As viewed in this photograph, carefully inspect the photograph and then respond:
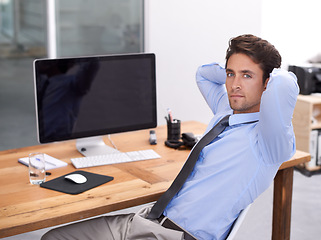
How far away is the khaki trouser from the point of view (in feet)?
6.81

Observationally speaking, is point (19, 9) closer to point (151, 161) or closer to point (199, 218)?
point (151, 161)

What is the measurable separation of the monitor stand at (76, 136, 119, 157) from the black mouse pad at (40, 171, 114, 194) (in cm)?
32

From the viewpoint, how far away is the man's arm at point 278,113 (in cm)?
190

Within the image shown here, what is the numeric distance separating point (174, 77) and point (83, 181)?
2.11m

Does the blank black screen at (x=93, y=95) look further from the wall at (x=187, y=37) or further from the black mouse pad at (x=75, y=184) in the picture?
the wall at (x=187, y=37)

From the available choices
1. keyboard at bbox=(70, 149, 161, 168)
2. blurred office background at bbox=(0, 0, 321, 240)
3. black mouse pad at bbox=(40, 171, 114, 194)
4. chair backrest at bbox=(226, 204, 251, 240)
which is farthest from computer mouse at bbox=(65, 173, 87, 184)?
blurred office background at bbox=(0, 0, 321, 240)

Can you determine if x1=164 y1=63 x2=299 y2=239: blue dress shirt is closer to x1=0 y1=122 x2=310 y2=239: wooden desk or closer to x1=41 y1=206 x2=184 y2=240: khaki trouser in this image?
x1=41 y1=206 x2=184 y2=240: khaki trouser

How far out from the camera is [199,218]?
2.10 m

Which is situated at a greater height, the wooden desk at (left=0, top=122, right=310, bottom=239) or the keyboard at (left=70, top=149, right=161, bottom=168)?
the keyboard at (left=70, top=149, right=161, bottom=168)

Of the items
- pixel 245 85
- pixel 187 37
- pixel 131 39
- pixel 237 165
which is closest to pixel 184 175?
pixel 237 165

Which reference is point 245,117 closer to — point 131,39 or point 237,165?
point 237,165

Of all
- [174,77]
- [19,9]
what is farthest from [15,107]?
[174,77]

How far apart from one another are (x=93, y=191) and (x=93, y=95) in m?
0.62

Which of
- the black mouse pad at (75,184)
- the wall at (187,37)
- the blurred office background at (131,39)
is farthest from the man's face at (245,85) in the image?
the wall at (187,37)
